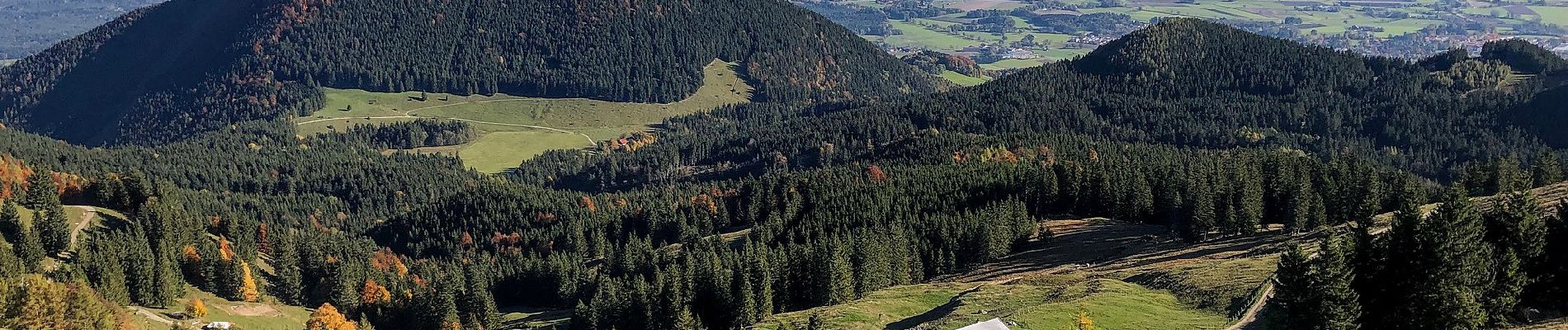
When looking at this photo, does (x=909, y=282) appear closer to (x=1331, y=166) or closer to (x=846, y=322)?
(x=846, y=322)

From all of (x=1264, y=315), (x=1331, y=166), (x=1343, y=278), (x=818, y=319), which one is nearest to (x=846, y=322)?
(x=818, y=319)

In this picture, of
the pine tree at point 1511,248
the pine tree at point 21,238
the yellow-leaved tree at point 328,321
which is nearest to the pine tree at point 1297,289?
the pine tree at point 1511,248

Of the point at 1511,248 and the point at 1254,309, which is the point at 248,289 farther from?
the point at 1511,248

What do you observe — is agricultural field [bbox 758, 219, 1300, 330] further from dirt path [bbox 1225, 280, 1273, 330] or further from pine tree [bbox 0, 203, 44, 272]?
pine tree [bbox 0, 203, 44, 272]

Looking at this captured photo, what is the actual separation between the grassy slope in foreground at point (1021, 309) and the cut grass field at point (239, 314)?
3303 inches

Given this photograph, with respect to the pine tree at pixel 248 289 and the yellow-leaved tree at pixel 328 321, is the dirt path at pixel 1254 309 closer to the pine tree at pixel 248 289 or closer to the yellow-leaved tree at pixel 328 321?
the yellow-leaved tree at pixel 328 321

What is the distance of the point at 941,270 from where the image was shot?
157 meters

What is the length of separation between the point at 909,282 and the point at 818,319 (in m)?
39.6

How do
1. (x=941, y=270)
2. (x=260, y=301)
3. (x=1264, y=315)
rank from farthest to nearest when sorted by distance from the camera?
(x=260, y=301)
(x=941, y=270)
(x=1264, y=315)

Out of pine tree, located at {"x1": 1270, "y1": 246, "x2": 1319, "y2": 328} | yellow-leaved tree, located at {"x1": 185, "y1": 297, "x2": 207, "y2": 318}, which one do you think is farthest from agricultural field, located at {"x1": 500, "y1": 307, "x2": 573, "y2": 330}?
pine tree, located at {"x1": 1270, "y1": 246, "x2": 1319, "y2": 328}

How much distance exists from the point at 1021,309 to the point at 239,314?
11999cm

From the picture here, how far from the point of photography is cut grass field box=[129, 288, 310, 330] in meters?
146

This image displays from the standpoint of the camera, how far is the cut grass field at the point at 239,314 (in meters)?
146

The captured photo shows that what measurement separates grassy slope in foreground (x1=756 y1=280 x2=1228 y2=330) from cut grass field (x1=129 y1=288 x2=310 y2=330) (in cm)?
8391
